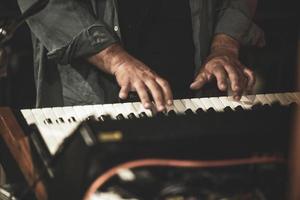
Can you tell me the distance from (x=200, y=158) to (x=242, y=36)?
1.30 metres

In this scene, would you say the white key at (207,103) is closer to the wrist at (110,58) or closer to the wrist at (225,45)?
the wrist at (110,58)

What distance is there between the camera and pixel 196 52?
2.19m

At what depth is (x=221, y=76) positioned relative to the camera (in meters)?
1.67

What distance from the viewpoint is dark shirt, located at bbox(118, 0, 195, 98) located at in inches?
80.7

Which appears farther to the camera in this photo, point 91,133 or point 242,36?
point 242,36

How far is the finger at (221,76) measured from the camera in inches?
64.2

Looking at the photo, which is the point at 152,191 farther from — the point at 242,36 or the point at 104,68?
the point at 242,36

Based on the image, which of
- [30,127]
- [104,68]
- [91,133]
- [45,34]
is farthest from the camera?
[45,34]

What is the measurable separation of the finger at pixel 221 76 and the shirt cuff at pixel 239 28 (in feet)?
1.33

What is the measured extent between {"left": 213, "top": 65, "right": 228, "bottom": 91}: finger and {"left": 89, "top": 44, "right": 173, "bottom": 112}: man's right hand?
0.21 metres

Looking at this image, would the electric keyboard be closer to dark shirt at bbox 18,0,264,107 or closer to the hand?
the hand

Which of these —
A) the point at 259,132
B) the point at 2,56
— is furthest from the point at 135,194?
the point at 2,56

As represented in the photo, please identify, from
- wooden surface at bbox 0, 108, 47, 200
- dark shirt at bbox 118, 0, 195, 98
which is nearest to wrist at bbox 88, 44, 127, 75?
dark shirt at bbox 118, 0, 195, 98

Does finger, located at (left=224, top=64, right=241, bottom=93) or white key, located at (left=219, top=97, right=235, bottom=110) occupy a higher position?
finger, located at (left=224, top=64, right=241, bottom=93)
